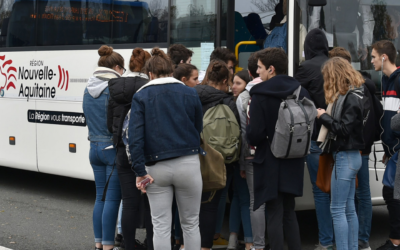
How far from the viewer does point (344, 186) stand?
16.9ft

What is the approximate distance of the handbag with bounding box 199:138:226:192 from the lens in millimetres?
4977

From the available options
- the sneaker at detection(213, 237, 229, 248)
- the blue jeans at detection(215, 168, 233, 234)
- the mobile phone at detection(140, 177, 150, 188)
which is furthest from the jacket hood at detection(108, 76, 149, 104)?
the sneaker at detection(213, 237, 229, 248)

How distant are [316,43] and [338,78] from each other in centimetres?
90

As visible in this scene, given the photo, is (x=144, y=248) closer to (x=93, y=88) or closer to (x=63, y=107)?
(x=93, y=88)

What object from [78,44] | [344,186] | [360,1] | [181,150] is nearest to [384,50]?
[360,1]

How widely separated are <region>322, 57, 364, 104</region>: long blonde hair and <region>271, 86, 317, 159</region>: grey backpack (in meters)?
0.39

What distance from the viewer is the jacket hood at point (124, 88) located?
5.18 m

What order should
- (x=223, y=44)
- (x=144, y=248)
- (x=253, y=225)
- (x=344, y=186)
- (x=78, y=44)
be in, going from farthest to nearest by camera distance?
(x=78, y=44) < (x=223, y=44) < (x=144, y=248) < (x=253, y=225) < (x=344, y=186)

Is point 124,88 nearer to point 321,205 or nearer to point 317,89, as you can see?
point 317,89

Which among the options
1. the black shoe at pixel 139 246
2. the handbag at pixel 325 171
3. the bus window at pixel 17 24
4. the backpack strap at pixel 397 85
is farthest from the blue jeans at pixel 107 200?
the bus window at pixel 17 24

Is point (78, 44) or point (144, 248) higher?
Answer: point (78, 44)

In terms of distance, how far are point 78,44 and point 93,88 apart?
2.69m

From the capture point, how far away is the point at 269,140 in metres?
4.89

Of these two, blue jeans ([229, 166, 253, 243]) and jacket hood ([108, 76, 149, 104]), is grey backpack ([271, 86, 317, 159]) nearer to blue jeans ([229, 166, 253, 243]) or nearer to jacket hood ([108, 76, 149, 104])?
blue jeans ([229, 166, 253, 243])
